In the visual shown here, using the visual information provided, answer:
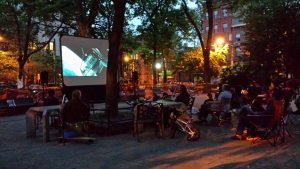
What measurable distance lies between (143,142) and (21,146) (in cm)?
309

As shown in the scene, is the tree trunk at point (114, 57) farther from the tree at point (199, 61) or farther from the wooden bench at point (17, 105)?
the tree at point (199, 61)

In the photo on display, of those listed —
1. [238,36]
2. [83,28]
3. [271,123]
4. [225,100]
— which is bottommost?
[271,123]

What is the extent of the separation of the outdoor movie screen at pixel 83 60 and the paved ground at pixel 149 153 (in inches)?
267

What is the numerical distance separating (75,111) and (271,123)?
15.7 ft

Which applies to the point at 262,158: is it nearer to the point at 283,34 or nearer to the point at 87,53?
the point at 87,53

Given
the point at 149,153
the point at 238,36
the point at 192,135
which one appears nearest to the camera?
the point at 149,153

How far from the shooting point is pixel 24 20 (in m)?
30.0

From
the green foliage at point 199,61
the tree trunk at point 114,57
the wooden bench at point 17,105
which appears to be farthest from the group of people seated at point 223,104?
the green foliage at point 199,61

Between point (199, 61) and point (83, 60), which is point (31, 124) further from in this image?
point (199, 61)

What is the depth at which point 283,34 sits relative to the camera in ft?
65.6

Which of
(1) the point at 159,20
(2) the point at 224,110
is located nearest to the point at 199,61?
(1) the point at 159,20

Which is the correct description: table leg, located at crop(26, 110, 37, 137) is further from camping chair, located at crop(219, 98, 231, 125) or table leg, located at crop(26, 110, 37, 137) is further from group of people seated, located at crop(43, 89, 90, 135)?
camping chair, located at crop(219, 98, 231, 125)

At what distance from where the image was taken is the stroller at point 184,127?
9.77m

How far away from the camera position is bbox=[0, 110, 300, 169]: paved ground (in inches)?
287
